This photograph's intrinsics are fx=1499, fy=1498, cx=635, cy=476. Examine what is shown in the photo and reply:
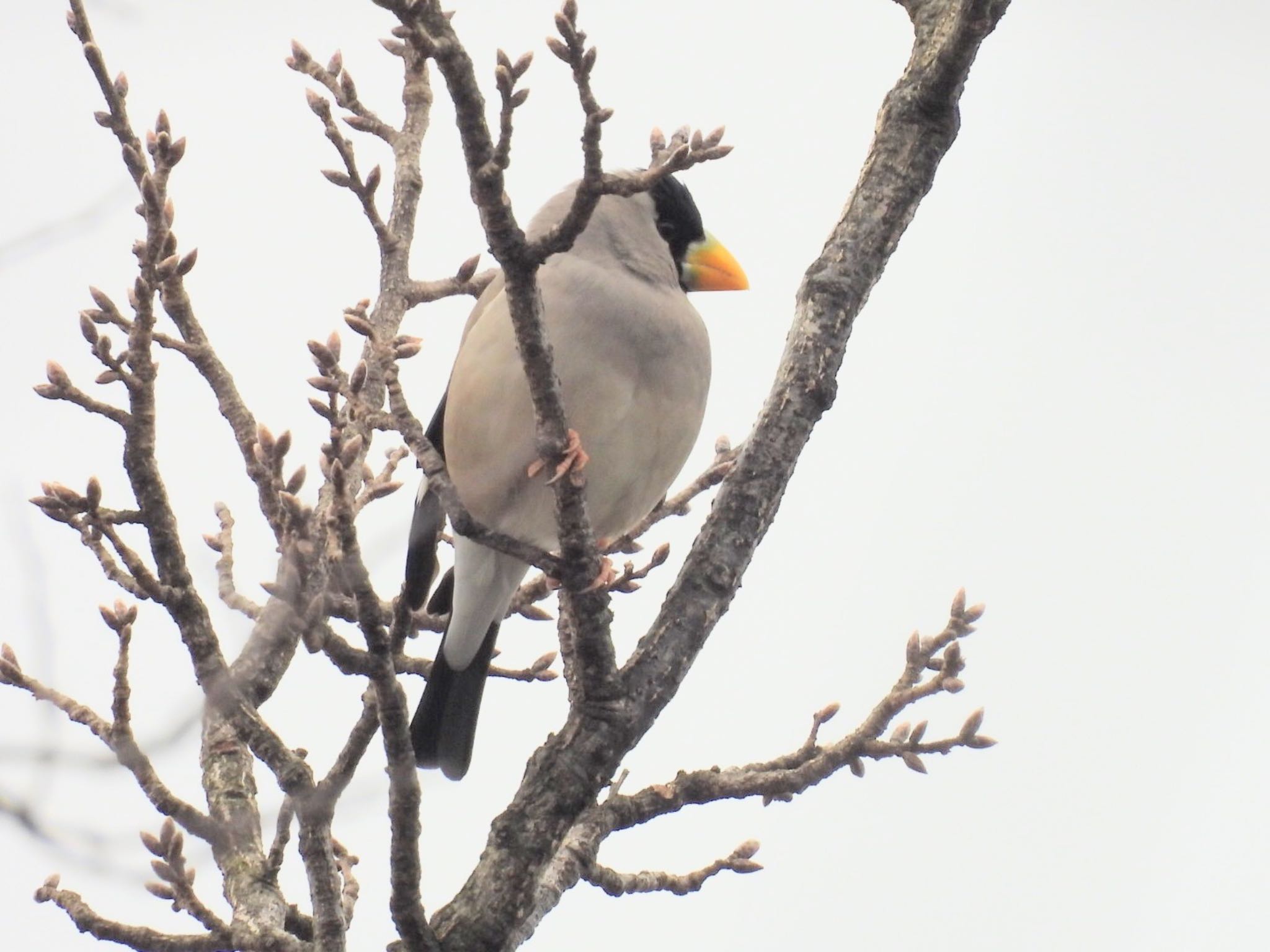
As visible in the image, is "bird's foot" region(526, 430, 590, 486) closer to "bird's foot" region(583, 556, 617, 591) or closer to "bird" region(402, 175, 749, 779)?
"bird's foot" region(583, 556, 617, 591)

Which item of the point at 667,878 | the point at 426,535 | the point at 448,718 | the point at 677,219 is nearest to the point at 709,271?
the point at 677,219

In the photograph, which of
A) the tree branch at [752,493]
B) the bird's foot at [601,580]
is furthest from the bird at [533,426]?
the bird's foot at [601,580]

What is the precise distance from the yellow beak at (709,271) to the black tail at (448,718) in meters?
1.39

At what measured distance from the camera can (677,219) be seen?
16.5 ft

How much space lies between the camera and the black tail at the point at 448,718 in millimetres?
4301

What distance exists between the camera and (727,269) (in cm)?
502

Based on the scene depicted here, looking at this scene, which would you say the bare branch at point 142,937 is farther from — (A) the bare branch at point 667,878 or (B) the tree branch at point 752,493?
(A) the bare branch at point 667,878

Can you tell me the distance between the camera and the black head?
499 cm

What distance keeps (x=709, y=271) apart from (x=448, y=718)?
1732 millimetres

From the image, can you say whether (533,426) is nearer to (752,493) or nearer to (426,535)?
(426,535)

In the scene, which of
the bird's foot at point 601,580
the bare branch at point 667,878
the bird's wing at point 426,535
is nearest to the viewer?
the bird's foot at point 601,580

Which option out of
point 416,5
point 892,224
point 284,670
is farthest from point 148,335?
point 892,224

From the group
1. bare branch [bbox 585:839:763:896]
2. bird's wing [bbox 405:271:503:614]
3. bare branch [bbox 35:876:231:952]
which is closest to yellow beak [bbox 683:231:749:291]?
bird's wing [bbox 405:271:503:614]

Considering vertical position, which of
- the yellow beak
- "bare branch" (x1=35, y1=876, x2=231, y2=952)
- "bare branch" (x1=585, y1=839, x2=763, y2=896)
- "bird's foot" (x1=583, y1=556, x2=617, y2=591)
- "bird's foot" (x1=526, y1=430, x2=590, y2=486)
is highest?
the yellow beak
